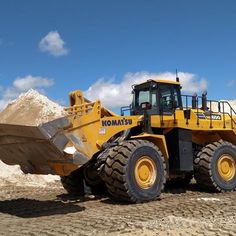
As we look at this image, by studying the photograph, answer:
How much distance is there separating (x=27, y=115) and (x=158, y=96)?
3.38 metres

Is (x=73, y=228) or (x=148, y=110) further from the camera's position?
(x=148, y=110)

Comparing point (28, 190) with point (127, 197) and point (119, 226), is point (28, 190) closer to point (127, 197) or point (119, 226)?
point (127, 197)

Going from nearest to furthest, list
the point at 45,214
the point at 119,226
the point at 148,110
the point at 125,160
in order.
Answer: the point at 119,226
the point at 45,214
the point at 125,160
the point at 148,110

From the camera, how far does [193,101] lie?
1280 centimetres

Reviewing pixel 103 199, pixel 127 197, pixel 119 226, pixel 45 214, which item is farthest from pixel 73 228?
pixel 103 199

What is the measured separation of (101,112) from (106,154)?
→ 1.31m

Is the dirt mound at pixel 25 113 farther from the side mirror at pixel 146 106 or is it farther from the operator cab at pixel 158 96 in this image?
the operator cab at pixel 158 96

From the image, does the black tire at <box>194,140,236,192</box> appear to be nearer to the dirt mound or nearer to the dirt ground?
the dirt ground

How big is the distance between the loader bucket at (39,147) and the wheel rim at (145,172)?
1475mm

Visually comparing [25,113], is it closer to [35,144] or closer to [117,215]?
[35,144]

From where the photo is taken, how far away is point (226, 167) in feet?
41.6

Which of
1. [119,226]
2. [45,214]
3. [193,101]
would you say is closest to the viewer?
[119,226]

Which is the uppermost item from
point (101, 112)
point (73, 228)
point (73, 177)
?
point (101, 112)

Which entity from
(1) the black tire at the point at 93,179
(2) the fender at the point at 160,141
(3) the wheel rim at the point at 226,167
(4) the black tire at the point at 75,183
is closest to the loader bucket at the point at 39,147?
(1) the black tire at the point at 93,179
